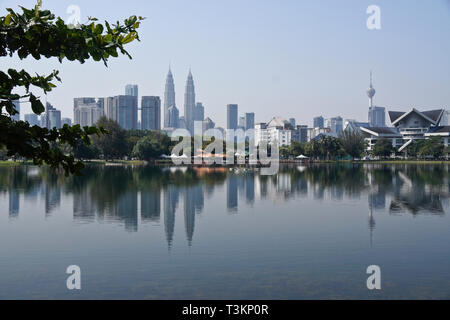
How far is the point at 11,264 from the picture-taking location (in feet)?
51.5

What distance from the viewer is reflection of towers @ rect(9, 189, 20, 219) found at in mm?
27091

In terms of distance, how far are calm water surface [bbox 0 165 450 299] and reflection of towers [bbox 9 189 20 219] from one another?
0.24 feet

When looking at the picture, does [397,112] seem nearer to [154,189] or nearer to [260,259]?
[154,189]

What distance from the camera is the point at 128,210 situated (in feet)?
93.5

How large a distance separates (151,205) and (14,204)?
8.97 metres

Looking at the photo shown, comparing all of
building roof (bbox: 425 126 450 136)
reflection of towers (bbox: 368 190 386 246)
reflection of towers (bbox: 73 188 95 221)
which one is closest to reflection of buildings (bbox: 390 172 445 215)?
reflection of towers (bbox: 368 190 386 246)

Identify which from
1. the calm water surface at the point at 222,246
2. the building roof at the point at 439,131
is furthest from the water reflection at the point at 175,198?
the building roof at the point at 439,131

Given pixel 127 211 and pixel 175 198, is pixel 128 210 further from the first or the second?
pixel 175 198

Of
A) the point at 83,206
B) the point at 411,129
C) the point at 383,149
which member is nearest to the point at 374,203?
the point at 83,206

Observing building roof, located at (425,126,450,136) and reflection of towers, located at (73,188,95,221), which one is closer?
reflection of towers, located at (73,188,95,221)

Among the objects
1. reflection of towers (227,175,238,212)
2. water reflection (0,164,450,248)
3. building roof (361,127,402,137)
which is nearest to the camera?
water reflection (0,164,450,248)

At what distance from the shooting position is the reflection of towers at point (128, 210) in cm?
2348

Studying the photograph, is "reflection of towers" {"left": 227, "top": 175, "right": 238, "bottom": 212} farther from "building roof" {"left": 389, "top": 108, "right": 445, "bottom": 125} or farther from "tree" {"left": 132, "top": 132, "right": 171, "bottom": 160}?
"building roof" {"left": 389, "top": 108, "right": 445, "bottom": 125}
